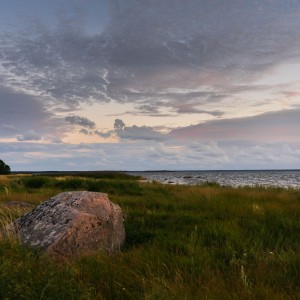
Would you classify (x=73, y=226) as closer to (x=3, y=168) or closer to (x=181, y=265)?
(x=181, y=265)

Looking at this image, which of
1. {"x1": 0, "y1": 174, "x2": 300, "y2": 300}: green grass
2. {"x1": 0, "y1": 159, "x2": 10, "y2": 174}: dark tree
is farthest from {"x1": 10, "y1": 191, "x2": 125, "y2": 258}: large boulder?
{"x1": 0, "y1": 159, "x2": 10, "y2": 174}: dark tree

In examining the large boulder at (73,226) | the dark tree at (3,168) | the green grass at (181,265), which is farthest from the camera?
the dark tree at (3,168)

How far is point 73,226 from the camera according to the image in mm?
6801

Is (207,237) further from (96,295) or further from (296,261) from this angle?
(96,295)

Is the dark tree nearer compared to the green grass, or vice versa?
the green grass

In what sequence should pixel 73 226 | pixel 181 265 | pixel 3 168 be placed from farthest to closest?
1. pixel 3 168
2. pixel 73 226
3. pixel 181 265

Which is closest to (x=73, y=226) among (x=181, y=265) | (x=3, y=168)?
(x=181, y=265)

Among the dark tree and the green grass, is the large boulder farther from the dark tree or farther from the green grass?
the dark tree

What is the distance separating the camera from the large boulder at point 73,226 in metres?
6.59

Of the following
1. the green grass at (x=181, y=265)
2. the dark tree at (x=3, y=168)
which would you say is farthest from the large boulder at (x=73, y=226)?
the dark tree at (x=3, y=168)

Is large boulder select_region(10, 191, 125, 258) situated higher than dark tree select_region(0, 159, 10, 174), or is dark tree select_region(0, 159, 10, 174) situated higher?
dark tree select_region(0, 159, 10, 174)

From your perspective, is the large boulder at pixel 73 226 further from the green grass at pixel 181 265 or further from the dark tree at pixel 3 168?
the dark tree at pixel 3 168

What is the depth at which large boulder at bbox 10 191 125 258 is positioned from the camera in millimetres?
6594

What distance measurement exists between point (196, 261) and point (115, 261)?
4.16 feet
